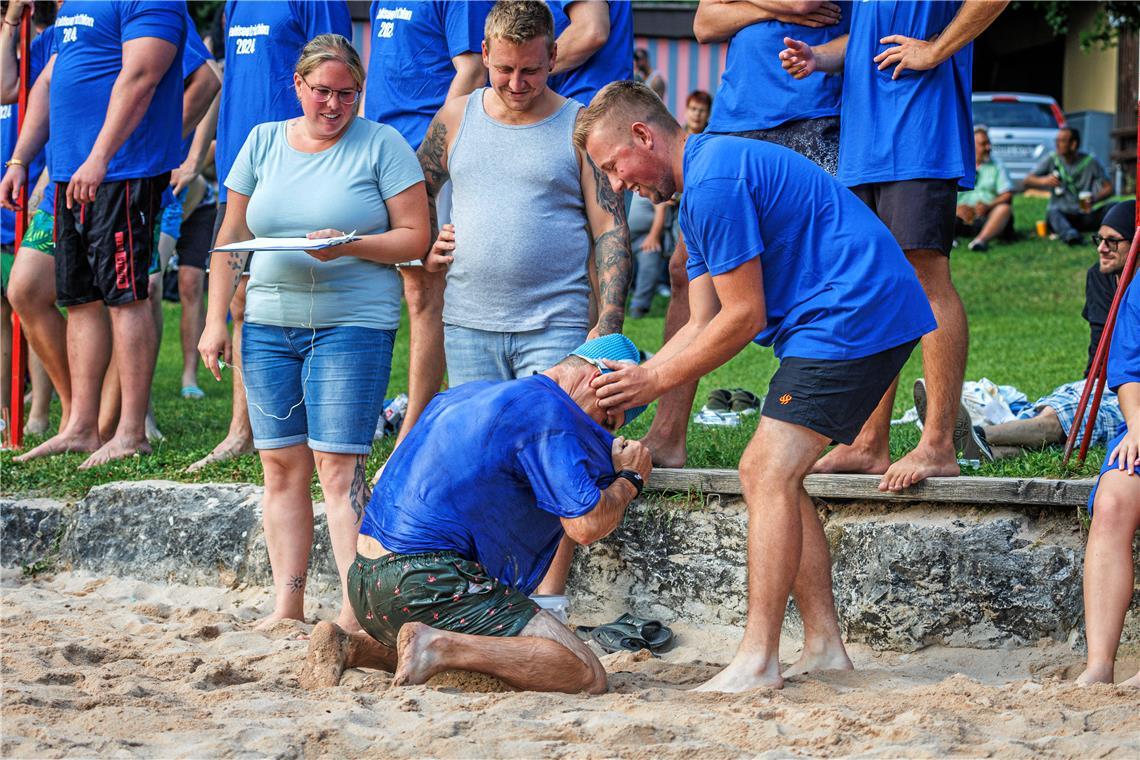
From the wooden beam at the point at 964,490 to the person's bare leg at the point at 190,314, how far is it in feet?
16.8

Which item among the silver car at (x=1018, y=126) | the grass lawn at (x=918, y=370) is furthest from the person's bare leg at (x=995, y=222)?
the silver car at (x=1018, y=126)

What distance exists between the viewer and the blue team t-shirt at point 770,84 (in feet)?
17.2

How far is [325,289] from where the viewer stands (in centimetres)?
489

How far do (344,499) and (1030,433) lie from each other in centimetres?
306

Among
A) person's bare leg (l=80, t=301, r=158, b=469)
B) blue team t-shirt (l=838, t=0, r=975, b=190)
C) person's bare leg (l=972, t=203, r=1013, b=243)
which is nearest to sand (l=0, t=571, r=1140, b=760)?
blue team t-shirt (l=838, t=0, r=975, b=190)

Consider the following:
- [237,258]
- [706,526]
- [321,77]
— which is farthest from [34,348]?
[706,526]

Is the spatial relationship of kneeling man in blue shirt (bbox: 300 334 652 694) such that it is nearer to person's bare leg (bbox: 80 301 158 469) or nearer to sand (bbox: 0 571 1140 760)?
sand (bbox: 0 571 1140 760)

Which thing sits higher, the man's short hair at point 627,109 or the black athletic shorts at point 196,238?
the man's short hair at point 627,109

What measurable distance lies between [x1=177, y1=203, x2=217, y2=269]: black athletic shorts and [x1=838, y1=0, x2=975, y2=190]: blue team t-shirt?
526 centimetres

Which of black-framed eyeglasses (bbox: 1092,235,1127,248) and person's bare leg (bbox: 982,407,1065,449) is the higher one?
black-framed eyeglasses (bbox: 1092,235,1127,248)

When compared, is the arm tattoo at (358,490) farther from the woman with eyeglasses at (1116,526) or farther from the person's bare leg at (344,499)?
the woman with eyeglasses at (1116,526)

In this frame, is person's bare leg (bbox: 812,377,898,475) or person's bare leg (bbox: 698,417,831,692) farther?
person's bare leg (bbox: 812,377,898,475)

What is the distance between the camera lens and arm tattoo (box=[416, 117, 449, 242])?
5.23 metres

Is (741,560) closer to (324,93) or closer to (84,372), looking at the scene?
(324,93)
